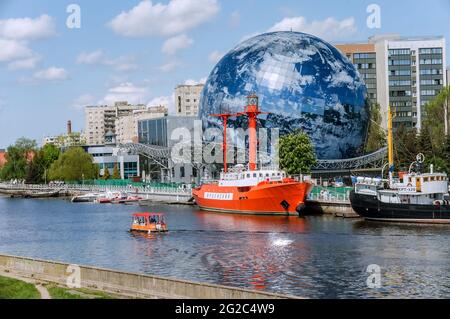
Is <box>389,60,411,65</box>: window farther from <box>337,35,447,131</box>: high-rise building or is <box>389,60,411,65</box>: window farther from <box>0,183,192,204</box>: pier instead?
<box>0,183,192,204</box>: pier

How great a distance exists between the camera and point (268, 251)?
45344mm

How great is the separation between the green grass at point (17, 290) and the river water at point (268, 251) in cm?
999

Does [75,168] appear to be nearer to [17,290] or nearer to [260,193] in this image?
[260,193]

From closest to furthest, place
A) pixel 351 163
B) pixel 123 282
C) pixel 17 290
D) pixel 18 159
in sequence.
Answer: pixel 17 290, pixel 123 282, pixel 351 163, pixel 18 159

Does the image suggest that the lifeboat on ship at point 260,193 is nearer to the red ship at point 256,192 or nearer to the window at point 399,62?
the red ship at point 256,192

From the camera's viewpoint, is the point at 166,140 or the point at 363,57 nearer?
the point at 166,140

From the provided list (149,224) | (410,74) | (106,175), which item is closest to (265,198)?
(149,224)

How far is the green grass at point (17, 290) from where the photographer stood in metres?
25.9

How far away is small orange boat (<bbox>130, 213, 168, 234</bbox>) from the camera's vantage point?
57969 mm

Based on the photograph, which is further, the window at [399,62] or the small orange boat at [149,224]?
the window at [399,62]

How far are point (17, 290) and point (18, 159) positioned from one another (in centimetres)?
15023

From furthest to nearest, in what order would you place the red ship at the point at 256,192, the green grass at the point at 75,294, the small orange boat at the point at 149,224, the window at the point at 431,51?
the window at the point at 431,51
the red ship at the point at 256,192
the small orange boat at the point at 149,224
the green grass at the point at 75,294

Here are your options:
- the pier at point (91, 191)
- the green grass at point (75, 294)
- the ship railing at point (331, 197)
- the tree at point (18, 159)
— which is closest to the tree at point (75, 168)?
the pier at point (91, 191)
